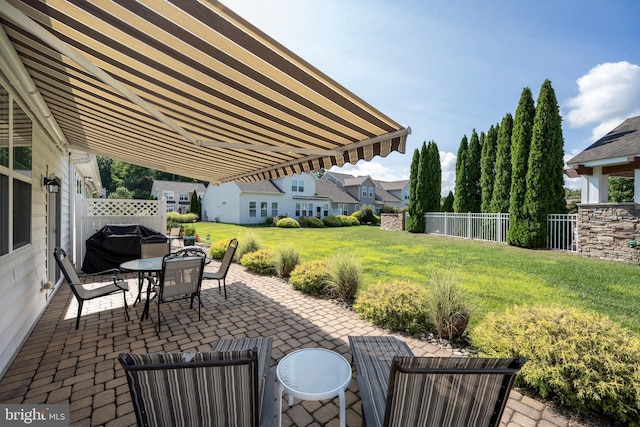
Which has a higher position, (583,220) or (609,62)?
(609,62)

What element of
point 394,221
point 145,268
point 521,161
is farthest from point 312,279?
point 394,221

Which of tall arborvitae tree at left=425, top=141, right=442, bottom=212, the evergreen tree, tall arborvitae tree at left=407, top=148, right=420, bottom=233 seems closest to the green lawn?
tall arborvitae tree at left=407, top=148, right=420, bottom=233

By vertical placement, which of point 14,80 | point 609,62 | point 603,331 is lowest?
point 603,331

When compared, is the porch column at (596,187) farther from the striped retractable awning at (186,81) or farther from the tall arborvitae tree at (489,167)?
the striped retractable awning at (186,81)

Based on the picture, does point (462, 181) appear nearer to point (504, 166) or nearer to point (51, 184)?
point (504, 166)

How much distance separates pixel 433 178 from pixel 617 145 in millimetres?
10317

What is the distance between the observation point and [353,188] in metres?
41.6

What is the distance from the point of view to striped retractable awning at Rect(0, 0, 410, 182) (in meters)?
1.99

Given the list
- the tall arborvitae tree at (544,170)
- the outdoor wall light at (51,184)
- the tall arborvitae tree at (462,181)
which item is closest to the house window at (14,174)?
the outdoor wall light at (51,184)

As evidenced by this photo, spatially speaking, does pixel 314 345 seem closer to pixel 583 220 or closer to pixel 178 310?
pixel 178 310

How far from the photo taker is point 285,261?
A: 25.5ft

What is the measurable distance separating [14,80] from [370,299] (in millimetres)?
5918

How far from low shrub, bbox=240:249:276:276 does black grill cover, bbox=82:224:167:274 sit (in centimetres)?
266

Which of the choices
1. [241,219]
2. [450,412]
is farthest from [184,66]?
[241,219]
